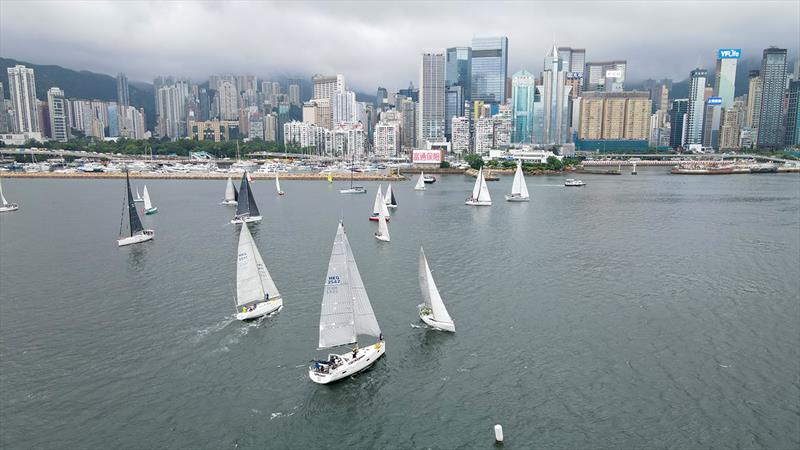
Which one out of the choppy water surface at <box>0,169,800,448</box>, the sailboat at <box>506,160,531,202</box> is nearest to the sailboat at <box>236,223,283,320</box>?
the choppy water surface at <box>0,169,800,448</box>

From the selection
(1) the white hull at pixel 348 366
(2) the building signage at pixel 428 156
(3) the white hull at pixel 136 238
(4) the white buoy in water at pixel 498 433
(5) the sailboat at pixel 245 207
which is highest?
(2) the building signage at pixel 428 156

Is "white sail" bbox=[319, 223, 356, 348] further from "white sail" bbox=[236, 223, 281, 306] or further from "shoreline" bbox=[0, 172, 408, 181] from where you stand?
"shoreline" bbox=[0, 172, 408, 181]

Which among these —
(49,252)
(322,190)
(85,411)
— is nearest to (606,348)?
(85,411)

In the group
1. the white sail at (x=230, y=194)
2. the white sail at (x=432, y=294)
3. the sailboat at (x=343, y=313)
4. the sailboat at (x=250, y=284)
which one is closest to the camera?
the sailboat at (x=343, y=313)

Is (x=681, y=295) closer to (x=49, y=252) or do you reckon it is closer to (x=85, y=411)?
(x=85, y=411)

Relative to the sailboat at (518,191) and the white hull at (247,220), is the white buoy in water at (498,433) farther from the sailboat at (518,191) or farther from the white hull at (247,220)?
the sailboat at (518,191)

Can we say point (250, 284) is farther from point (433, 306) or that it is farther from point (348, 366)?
point (433, 306)

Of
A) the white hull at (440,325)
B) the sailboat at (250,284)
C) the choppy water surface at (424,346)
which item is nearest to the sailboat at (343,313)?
the choppy water surface at (424,346)

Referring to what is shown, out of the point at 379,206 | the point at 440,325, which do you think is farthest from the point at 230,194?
the point at 440,325
